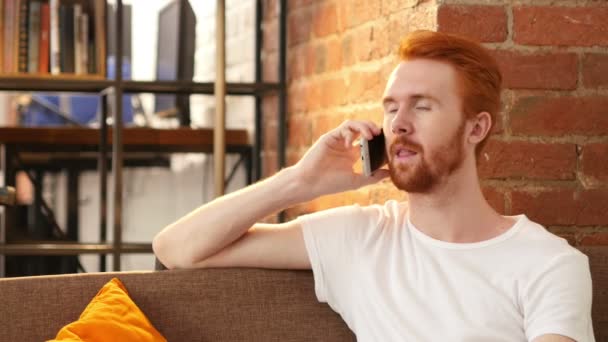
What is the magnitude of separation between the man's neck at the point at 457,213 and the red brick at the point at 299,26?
1.21 m

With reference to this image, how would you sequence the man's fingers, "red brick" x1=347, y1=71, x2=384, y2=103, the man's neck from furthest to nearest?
"red brick" x1=347, y1=71, x2=384, y2=103, the man's fingers, the man's neck

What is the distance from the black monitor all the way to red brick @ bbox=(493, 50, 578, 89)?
56.7 inches

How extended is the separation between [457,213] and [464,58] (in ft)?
0.94

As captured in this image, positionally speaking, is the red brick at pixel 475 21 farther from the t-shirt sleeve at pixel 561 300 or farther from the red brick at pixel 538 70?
the t-shirt sleeve at pixel 561 300

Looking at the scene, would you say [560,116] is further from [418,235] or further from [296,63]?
[296,63]

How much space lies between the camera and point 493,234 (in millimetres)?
1955

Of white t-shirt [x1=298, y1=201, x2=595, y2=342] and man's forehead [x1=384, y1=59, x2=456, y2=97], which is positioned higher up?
A: man's forehead [x1=384, y1=59, x2=456, y2=97]

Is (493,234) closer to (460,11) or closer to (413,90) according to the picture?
(413,90)

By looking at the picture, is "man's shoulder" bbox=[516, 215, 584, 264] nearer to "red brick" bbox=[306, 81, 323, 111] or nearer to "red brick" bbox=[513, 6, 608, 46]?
"red brick" bbox=[513, 6, 608, 46]

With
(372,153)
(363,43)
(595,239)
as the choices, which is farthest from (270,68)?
(372,153)

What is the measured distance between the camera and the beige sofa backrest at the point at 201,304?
1835mm

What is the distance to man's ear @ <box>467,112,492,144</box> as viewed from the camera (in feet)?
6.57

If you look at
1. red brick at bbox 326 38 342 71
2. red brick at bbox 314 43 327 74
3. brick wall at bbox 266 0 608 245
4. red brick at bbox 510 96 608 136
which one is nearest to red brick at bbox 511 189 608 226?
brick wall at bbox 266 0 608 245

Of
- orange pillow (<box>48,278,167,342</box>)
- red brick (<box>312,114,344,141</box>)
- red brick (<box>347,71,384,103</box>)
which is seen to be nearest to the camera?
orange pillow (<box>48,278,167,342</box>)
